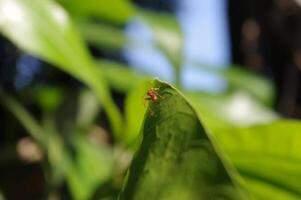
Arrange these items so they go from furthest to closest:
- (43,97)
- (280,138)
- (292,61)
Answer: (292,61), (43,97), (280,138)

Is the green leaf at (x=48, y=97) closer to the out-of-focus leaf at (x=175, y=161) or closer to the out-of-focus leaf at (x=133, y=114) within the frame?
the out-of-focus leaf at (x=133, y=114)

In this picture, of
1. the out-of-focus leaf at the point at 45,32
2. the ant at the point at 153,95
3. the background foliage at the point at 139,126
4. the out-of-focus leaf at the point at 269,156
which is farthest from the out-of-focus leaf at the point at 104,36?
the ant at the point at 153,95

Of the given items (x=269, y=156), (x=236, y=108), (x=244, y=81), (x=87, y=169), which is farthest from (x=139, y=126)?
(x=244, y=81)

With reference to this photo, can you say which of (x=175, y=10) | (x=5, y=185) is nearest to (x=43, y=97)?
(x=5, y=185)

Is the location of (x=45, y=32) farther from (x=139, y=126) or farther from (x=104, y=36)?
(x=104, y=36)

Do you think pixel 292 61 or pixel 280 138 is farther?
pixel 292 61

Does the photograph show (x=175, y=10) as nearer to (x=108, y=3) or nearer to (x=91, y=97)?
(x=91, y=97)

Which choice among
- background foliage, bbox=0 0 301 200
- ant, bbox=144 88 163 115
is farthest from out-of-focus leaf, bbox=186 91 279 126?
ant, bbox=144 88 163 115
